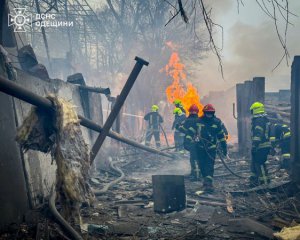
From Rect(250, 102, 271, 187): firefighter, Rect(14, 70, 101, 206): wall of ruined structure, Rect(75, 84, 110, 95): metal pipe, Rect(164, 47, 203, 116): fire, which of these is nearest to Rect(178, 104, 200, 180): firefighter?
Rect(250, 102, 271, 187): firefighter

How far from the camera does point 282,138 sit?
8133mm

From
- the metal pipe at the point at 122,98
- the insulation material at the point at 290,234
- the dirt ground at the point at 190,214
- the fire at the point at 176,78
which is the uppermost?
the fire at the point at 176,78

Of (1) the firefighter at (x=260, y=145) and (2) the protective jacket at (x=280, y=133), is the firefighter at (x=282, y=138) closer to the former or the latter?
(2) the protective jacket at (x=280, y=133)

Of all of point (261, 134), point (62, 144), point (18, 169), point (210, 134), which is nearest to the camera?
point (62, 144)

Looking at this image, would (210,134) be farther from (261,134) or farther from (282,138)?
(282,138)

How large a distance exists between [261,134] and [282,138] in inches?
37.8

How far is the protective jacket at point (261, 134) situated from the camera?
7.54 meters

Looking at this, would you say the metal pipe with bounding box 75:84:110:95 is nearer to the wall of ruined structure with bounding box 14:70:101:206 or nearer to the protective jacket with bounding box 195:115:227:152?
the wall of ruined structure with bounding box 14:70:101:206

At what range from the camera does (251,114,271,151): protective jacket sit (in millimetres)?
7543

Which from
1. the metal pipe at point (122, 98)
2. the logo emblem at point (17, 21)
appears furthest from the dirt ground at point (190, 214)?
the logo emblem at point (17, 21)

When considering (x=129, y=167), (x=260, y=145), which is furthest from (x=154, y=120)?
(x=260, y=145)

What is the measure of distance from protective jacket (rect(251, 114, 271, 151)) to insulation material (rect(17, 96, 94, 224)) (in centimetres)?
534

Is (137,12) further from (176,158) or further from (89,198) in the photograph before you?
(89,198)

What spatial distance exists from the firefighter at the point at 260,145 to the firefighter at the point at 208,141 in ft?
2.60
